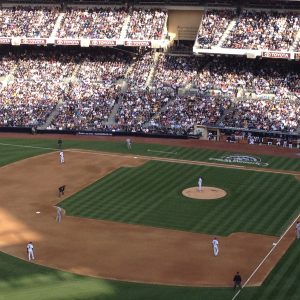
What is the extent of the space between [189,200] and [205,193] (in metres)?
1.76

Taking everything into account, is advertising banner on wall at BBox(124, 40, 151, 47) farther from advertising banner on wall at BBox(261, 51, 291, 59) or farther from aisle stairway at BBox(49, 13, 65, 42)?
advertising banner on wall at BBox(261, 51, 291, 59)

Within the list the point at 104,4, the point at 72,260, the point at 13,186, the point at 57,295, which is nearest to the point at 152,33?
the point at 104,4

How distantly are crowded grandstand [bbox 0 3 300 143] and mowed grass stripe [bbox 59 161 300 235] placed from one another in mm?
11644

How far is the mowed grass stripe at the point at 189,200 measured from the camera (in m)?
→ 33.9

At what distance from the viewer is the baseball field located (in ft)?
87.2

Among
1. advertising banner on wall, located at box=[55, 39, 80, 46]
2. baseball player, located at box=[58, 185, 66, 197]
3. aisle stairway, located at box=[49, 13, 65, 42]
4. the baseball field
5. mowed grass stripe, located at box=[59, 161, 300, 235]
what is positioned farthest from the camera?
aisle stairway, located at box=[49, 13, 65, 42]

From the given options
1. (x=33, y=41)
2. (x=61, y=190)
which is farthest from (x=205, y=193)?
(x=33, y=41)

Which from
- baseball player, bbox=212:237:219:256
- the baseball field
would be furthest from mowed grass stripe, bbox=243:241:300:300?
baseball player, bbox=212:237:219:256

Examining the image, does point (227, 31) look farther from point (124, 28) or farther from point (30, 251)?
point (30, 251)

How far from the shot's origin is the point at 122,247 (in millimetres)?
30781

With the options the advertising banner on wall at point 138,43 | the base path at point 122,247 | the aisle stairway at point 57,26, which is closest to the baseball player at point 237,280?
the base path at point 122,247

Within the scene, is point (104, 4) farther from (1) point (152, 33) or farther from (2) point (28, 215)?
(2) point (28, 215)

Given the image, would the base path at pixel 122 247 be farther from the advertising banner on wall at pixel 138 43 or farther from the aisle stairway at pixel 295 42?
the aisle stairway at pixel 295 42

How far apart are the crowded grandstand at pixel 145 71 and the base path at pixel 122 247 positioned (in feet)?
67.2
